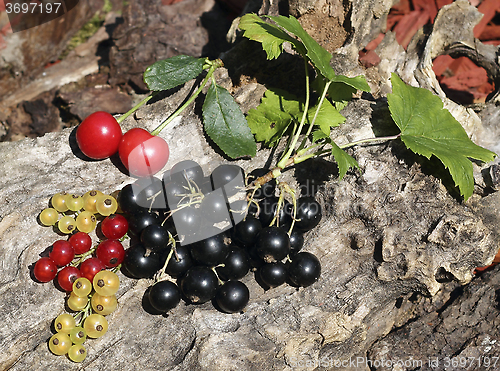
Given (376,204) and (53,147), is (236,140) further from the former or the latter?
(53,147)

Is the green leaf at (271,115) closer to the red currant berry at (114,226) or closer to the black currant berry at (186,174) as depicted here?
the black currant berry at (186,174)

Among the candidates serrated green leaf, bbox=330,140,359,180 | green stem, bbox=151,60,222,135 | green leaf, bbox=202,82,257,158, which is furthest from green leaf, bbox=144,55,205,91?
serrated green leaf, bbox=330,140,359,180

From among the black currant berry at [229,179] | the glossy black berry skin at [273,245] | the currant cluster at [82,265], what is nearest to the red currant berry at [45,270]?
the currant cluster at [82,265]

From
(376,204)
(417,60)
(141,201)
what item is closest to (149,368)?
(141,201)

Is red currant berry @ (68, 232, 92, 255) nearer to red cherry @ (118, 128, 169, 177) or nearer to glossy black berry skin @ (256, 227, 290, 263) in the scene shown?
red cherry @ (118, 128, 169, 177)

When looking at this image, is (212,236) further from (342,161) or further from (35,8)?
(35,8)

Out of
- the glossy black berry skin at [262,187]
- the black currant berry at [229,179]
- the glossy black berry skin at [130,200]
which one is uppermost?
the black currant berry at [229,179]

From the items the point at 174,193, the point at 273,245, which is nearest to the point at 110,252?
the point at 174,193
